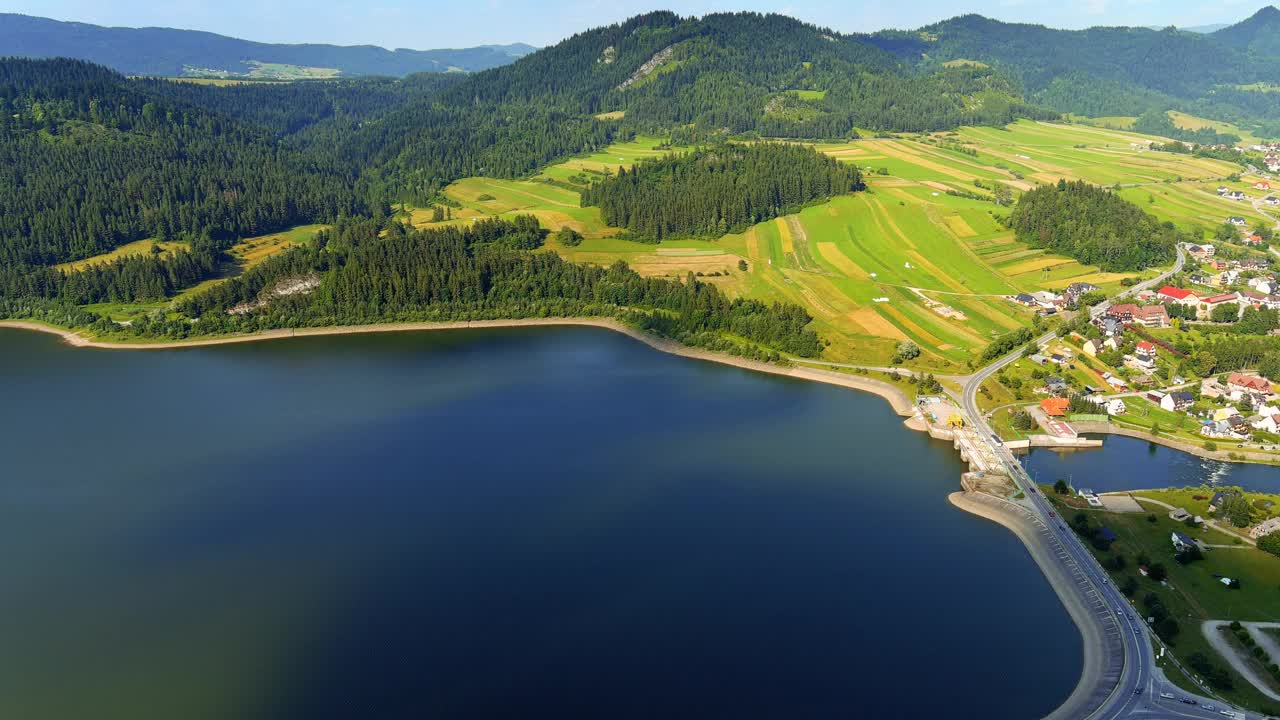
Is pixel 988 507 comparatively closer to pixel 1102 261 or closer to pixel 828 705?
pixel 828 705

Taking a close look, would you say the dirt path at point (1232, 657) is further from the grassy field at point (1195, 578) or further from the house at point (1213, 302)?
the house at point (1213, 302)

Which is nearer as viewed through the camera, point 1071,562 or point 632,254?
point 1071,562

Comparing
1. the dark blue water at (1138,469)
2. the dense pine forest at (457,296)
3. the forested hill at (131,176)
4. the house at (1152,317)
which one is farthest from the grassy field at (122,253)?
the house at (1152,317)

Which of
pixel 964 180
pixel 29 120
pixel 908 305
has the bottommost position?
pixel 908 305

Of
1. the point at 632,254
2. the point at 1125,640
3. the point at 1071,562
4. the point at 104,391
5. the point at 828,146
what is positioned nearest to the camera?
the point at 1125,640

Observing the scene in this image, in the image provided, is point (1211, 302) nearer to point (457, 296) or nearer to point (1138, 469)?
point (1138, 469)

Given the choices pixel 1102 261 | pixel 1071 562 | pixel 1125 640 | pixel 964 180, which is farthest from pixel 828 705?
pixel 964 180

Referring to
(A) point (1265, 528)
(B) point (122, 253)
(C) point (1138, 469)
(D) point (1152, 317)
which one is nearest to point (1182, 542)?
(A) point (1265, 528)
